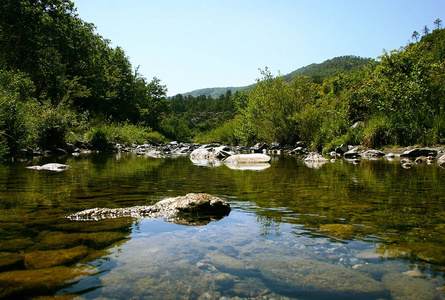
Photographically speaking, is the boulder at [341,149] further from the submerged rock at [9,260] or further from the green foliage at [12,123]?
the submerged rock at [9,260]

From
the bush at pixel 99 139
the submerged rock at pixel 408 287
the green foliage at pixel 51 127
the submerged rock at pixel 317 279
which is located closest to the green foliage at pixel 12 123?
the green foliage at pixel 51 127

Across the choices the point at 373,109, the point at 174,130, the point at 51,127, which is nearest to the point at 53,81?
the point at 51,127

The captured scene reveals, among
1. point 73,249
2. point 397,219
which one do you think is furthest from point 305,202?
point 73,249

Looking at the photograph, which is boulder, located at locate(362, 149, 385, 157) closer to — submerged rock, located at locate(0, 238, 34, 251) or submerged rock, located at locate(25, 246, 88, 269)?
submerged rock, located at locate(25, 246, 88, 269)

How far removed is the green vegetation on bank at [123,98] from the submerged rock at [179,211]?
22.8 ft

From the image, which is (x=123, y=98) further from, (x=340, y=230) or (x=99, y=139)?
(x=340, y=230)

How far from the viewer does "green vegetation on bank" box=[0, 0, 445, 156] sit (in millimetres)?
13117

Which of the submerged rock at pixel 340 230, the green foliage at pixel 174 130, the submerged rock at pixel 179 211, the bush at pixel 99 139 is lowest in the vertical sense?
the submerged rock at pixel 340 230

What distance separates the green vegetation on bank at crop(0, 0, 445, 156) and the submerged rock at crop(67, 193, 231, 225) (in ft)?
22.8

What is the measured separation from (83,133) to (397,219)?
22932mm

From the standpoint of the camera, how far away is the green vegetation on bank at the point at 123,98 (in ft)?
43.0

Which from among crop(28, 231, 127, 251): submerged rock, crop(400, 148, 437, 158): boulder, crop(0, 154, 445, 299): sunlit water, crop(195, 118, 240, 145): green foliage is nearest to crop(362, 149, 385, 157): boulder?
crop(400, 148, 437, 158): boulder

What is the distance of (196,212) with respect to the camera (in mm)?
3709

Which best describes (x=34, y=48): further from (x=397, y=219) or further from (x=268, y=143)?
(x=397, y=219)
